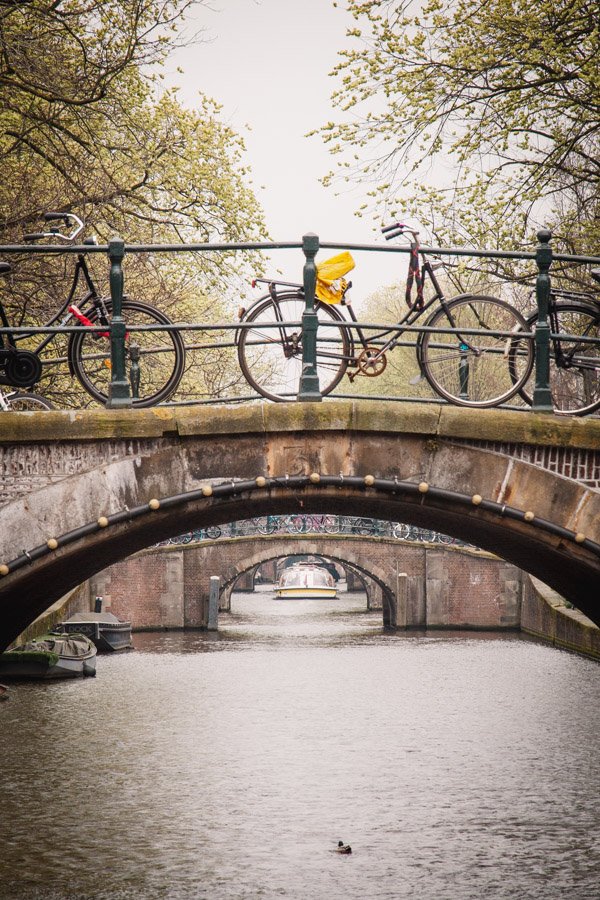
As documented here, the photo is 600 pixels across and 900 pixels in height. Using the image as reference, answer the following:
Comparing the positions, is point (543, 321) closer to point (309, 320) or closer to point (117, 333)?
point (309, 320)

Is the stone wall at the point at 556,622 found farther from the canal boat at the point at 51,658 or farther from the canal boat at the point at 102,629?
the canal boat at the point at 102,629

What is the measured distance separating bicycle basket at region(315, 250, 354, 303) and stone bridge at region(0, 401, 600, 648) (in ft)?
2.93

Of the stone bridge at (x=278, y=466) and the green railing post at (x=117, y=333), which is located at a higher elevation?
the green railing post at (x=117, y=333)

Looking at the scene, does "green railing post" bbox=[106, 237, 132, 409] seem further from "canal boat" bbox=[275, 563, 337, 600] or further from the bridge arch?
"canal boat" bbox=[275, 563, 337, 600]

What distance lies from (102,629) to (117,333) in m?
20.3

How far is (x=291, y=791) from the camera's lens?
486 inches

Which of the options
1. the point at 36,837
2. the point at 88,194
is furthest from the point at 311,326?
the point at 88,194

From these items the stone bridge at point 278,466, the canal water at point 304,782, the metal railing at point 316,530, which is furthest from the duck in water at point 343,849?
the metal railing at point 316,530

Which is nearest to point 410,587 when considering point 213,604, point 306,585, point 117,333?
point 213,604

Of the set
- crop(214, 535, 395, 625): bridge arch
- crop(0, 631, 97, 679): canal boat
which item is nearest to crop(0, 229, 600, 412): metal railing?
crop(0, 631, 97, 679): canal boat

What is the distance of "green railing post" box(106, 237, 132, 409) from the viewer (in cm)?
734

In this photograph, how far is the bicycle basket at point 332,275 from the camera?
316 inches

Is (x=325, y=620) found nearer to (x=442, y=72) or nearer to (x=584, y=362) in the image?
(x=442, y=72)

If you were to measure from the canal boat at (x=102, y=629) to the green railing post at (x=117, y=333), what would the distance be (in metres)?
19.2
